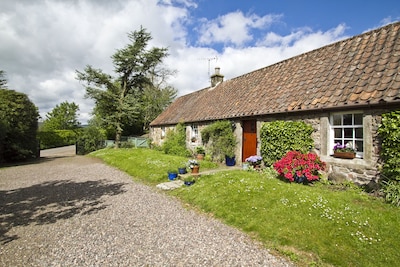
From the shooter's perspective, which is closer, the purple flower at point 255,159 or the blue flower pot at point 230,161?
the purple flower at point 255,159

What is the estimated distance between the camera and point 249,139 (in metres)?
11.1

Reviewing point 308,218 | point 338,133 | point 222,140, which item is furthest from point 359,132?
point 222,140

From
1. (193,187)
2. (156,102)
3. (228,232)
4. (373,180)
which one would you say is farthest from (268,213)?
(156,102)

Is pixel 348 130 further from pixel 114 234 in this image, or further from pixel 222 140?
pixel 114 234

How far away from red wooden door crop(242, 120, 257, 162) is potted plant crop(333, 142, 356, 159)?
3.88 metres

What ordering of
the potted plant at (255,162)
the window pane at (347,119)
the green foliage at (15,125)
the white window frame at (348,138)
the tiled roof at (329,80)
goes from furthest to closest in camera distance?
the green foliage at (15,125)
the potted plant at (255,162)
the window pane at (347,119)
the white window frame at (348,138)
the tiled roof at (329,80)

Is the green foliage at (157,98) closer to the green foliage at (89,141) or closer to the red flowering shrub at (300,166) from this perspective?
the green foliage at (89,141)

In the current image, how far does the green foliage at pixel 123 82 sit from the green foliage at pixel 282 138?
18179 millimetres

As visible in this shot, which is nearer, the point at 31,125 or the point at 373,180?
the point at 373,180

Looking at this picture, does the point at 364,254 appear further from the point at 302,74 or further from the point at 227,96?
the point at 227,96

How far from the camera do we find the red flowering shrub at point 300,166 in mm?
7270

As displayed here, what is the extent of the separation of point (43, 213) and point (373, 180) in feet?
30.5

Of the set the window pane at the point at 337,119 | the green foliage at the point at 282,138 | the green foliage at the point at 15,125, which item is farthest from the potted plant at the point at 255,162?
the green foliage at the point at 15,125

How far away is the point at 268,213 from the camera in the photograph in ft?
16.6
